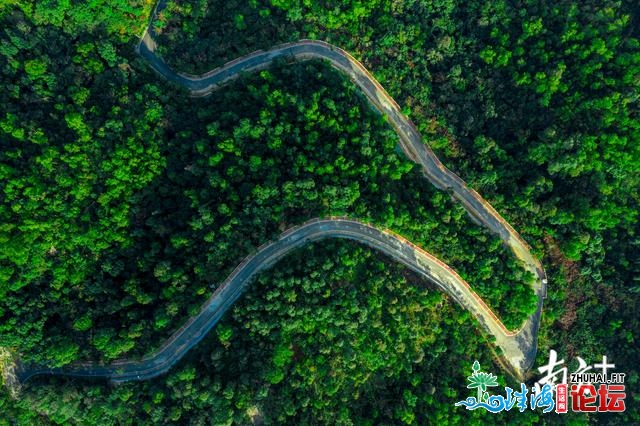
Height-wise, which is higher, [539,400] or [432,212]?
[432,212]

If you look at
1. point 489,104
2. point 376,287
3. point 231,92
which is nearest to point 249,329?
point 376,287

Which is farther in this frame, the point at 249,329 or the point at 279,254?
the point at 279,254

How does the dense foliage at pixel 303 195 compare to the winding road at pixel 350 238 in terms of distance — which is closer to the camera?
the dense foliage at pixel 303 195

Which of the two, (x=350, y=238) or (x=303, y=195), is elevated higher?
(x=303, y=195)

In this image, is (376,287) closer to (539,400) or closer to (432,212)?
(432,212)
